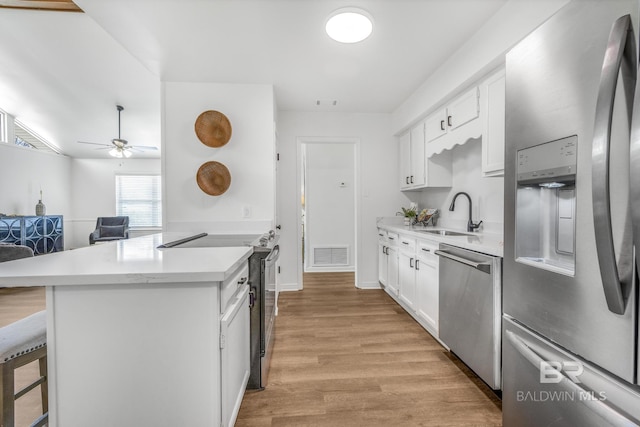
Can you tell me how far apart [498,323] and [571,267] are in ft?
2.62

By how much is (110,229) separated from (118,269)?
6.93m

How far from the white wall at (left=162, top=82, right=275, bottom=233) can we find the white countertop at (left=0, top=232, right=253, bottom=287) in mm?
1566

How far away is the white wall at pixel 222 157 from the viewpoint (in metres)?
2.91

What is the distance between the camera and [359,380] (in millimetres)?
1834

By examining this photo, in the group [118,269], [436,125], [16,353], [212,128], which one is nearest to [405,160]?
Result: [436,125]

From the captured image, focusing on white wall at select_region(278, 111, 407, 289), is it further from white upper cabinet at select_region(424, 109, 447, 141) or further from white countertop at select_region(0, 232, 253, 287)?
white countertop at select_region(0, 232, 253, 287)

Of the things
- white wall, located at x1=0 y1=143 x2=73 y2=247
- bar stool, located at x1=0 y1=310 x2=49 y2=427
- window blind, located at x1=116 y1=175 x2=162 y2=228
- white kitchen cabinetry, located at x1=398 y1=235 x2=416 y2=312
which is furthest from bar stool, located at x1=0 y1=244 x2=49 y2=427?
window blind, located at x1=116 y1=175 x2=162 y2=228

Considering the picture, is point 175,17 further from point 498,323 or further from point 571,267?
point 498,323

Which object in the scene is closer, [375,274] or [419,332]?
[419,332]

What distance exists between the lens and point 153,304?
1055 mm

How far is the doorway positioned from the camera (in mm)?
5102

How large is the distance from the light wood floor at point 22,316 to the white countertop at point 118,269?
944mm

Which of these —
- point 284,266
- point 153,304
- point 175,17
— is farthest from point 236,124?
point 153,304

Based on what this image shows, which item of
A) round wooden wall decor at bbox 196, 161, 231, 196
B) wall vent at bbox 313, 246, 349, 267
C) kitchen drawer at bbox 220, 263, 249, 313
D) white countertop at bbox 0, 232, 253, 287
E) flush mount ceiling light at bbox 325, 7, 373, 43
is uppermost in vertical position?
flush mount ceiling light at bbox 325, 7, 373, 43
